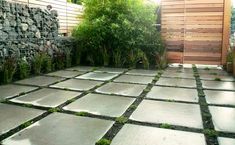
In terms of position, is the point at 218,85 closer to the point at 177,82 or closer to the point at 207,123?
the point at 177,82

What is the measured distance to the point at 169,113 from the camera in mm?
2879

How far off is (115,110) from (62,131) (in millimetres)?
814

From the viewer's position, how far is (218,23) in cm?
629

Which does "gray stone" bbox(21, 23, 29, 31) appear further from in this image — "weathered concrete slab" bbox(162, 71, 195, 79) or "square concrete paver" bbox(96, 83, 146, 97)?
"weathered concrete slab" bbox(162, 71, 195, 79)

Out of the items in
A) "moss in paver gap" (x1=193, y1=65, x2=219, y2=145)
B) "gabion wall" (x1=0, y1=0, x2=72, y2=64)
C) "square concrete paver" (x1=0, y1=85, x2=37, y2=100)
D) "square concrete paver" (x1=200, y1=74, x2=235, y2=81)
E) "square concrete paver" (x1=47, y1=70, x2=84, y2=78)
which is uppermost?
"gabion wall" (x1=0, y1=0, x2=72, y2=64)

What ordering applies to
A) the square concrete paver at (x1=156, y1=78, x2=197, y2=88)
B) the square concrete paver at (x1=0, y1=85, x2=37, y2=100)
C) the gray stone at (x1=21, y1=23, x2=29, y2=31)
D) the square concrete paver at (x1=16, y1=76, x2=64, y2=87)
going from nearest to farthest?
the square concrete paver at (x1=0, y1=85, x2=37, y2=100)
the square concrete paver at (x1=156, y1=78, x2=197, y2=88)
the square concrete paver at (x1=16, y1=76, x2=64, y2=87)
the gray stone at (x1=21, y1=23, x2=29, y2=31)

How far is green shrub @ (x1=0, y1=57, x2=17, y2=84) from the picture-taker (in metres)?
4.50

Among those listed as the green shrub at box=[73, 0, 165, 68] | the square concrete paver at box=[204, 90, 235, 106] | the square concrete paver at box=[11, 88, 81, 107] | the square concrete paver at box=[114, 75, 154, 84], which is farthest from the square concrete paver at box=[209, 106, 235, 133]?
the green shrub at box=[73, 0, 165, 68]

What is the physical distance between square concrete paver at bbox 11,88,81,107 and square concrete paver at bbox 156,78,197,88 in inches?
67.6

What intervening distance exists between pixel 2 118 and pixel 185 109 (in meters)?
2.16

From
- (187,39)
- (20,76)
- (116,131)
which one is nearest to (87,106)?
(116,131)

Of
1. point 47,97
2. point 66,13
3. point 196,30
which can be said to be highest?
point 66,13

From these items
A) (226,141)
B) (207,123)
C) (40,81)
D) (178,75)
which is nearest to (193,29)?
(178,75)

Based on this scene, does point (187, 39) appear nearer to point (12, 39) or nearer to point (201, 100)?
point (201, 100)
